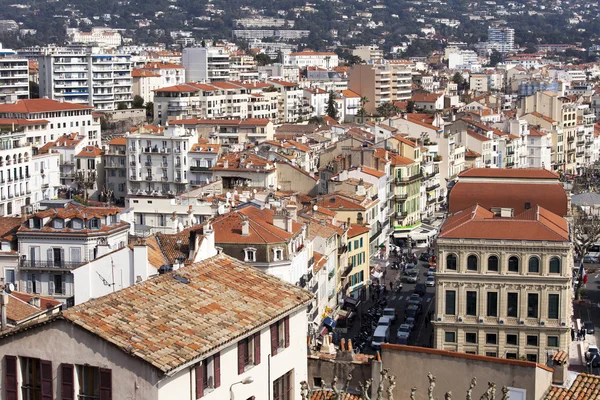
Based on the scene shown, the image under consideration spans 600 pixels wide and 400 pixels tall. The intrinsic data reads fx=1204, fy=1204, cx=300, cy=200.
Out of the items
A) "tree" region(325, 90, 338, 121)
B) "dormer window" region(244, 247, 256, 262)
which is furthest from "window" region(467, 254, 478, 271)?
"tree" region(325, 90, 338, 121)

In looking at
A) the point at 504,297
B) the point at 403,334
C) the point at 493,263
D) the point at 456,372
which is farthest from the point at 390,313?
the point at 456,372

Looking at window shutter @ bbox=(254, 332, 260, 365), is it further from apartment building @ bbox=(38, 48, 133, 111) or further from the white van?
apartment building @ bbox=(38, 48, 133, 111)

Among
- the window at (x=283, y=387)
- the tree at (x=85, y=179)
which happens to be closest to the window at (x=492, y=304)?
the window at (x=283, y=387)

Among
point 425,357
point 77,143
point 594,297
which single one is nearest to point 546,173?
point 594,297

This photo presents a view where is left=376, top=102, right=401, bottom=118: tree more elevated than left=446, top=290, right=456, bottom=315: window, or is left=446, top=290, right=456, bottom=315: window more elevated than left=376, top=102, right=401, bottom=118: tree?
left=446, top=290, right=456, bottom=315: window

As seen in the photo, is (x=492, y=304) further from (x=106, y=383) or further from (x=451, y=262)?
(x=106, y=383)

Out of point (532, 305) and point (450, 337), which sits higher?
point (532, 305)
